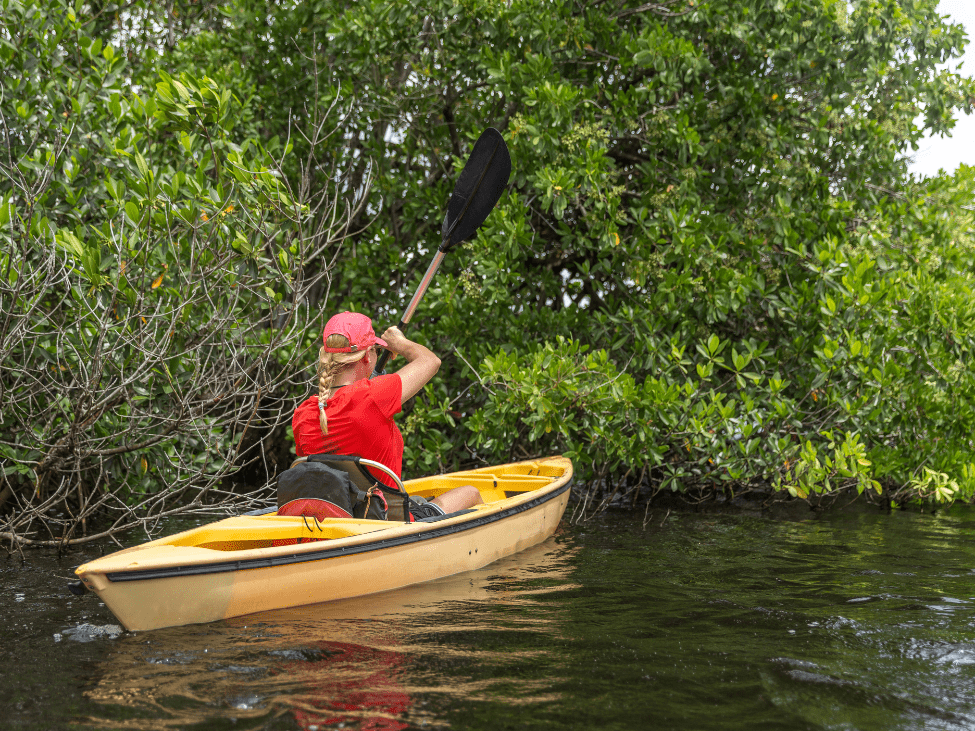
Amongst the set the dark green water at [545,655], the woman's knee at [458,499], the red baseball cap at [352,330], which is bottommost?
the dark green water at [545,655]

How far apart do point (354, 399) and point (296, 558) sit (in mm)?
1020

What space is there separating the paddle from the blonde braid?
77.1 inches

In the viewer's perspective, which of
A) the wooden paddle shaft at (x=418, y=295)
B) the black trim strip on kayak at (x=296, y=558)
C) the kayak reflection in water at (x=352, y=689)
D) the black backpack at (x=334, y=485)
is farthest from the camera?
the wooden paddle shaft at (x=418, y=295)

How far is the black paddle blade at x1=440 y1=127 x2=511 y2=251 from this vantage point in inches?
267

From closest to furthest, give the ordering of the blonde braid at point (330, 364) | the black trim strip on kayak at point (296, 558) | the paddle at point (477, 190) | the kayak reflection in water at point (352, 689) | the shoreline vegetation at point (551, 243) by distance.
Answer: the kayak reflection in water at point (352, 689) < the black trim strip on kayak at point (296, 558) < the blonde braid at point (330, 364) < the shoreline vegetation at point (551, 243) < the paddle at point (477, 190)

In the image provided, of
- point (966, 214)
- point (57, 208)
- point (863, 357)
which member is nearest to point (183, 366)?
point (57, 208)

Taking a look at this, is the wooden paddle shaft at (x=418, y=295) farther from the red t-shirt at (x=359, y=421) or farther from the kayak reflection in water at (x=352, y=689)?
the kayak reflection in water at (x=352, y=689)

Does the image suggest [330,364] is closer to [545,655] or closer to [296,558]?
[296,558]

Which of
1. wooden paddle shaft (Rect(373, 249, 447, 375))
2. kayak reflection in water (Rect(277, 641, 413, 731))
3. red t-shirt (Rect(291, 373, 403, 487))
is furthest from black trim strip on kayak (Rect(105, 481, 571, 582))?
wooden paddle shaft (Rect(373, 249, 447, 375))

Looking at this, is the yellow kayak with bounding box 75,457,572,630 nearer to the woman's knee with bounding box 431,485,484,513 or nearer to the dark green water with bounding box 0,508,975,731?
the dark green water with bounding box 0,508,975,731

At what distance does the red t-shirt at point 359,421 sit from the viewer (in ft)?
15.7

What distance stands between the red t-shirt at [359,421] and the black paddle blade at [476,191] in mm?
2289

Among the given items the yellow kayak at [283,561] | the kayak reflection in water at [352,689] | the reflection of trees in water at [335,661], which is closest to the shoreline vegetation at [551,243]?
the yellow kayak at [283,561]

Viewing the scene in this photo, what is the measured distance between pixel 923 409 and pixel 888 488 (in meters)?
0.92
